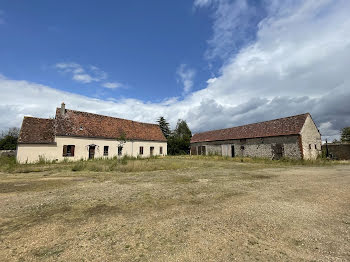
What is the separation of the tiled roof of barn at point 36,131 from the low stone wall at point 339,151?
31903mm

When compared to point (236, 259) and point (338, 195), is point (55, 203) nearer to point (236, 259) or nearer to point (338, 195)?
point (236, 259)

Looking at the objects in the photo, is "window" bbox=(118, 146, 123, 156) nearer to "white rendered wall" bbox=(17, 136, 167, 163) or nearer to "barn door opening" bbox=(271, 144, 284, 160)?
"white rendered wall" bbox=(17, 136, 167, 163)

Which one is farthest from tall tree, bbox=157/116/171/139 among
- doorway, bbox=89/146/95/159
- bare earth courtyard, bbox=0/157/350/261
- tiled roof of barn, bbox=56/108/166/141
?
bare earth courtyard, bbox=0/157/350/261

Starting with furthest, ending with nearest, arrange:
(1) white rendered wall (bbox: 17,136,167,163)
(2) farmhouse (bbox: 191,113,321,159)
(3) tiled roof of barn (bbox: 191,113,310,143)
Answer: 1. (3) tiled roof of barn (bbox: 191,113,310,143)
2. (2) farmhouse (bbox: 191,113,321,159)
3. (1) white rendered wall (bbox: 17,136,167,163)

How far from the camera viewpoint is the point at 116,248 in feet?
8.57

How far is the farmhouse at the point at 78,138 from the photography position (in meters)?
16.8

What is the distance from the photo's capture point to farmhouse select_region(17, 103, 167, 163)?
16797mm

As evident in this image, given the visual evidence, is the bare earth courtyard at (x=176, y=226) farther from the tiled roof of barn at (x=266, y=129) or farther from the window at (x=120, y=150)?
the window at (x=120, y=150)

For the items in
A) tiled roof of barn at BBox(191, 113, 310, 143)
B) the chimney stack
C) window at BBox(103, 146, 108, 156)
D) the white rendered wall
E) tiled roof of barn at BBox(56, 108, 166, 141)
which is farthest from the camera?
window at BBox(103, 146, 108, 156)

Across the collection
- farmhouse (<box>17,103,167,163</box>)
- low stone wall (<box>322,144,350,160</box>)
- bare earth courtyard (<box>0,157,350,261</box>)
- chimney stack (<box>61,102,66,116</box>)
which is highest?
chimney stack (<box>61,102,66,116</box>)

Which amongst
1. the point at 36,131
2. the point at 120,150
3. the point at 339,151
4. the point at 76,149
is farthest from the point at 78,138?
the point at 339,151

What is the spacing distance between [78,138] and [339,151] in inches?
1195

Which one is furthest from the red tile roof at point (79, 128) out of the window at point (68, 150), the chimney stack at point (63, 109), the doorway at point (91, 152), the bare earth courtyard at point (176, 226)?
the bare earth courtyard at point (176, 226)

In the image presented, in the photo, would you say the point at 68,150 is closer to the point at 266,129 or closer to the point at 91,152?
the point at 91,152
